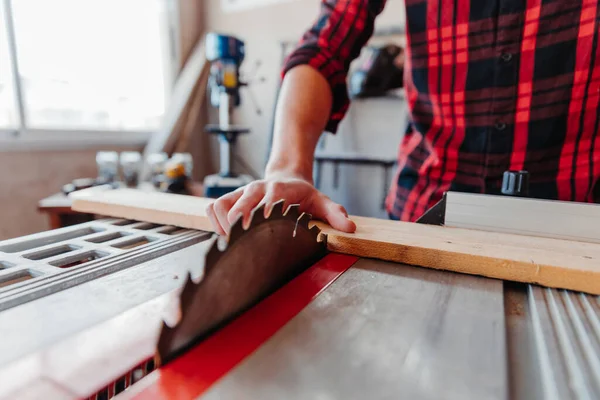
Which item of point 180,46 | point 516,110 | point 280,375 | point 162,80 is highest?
point 180,46

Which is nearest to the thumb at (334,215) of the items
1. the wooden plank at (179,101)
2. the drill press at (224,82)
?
the drill press at (224,82)

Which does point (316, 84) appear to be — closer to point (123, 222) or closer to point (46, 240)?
point (123, 222)

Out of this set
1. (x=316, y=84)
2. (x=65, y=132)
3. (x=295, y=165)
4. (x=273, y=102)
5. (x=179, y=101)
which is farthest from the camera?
(x=273, y=102)

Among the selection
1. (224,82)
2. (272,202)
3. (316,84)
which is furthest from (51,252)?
(224,82)

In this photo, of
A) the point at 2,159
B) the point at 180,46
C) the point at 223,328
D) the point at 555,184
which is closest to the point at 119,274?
the point at 223,328

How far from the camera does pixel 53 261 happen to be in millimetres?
544

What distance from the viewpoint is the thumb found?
2.13ft

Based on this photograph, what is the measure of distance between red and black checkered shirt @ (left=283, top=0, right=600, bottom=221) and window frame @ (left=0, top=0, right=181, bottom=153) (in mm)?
1705

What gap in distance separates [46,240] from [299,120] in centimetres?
61

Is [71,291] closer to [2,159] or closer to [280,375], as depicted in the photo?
[280,375]

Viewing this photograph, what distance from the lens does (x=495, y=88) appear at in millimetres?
920

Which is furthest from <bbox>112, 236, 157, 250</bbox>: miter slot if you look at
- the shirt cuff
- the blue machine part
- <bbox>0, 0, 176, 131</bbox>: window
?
<bbox>0, 0, 176, 131</bbox>: window

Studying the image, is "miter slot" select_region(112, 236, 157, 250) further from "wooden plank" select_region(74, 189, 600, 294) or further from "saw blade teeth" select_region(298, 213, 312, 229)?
"saw blade teeth" select_region(298, 213, 312, 229)

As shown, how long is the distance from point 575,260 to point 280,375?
17.4 inches
